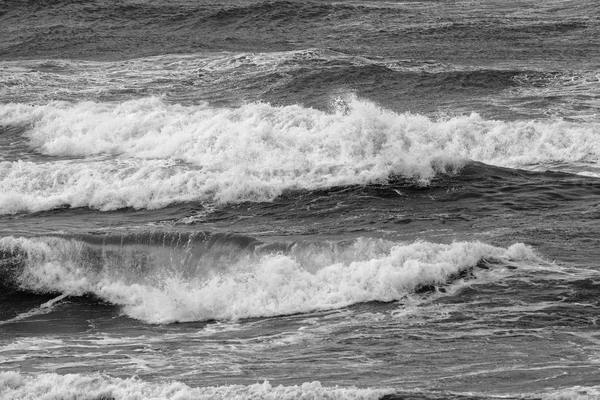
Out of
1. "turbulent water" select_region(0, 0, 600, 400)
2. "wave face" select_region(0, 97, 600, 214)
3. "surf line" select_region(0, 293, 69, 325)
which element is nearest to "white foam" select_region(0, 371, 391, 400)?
"turbulent water" select_region(0, 0, 600, 400)

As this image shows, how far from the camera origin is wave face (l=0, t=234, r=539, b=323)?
1586 cm

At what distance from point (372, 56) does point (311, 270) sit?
16439 millimetres

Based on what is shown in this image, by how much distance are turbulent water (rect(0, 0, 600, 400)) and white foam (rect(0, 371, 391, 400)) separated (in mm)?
35

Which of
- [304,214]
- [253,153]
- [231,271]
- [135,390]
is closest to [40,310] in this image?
[231,271]

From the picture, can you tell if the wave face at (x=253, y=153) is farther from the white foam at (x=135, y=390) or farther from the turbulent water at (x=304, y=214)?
the white foam at (x=135, y=390)

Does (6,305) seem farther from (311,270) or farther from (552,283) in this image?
(552,283)

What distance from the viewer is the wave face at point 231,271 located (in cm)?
1586

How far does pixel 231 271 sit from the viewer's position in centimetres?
1698

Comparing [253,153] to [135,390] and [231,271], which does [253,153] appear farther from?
[135,390]

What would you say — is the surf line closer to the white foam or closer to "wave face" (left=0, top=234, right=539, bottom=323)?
"wave face" (left=0, top=234, right=539, bottom=323)

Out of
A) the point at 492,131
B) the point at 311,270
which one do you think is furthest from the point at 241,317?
the point at 492,131

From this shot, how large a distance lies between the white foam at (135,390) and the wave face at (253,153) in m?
8.29

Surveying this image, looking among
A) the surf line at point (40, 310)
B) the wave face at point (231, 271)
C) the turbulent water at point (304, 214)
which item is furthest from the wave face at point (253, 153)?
the surf line at point (40, 310)

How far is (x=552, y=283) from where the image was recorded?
15.4m
